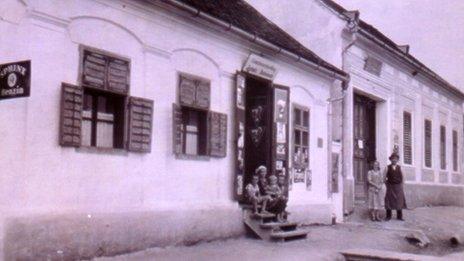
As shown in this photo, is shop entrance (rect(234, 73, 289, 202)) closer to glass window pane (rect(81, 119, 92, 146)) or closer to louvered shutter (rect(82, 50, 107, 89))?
louvered shutter (rect(82, 50, 107, 89))

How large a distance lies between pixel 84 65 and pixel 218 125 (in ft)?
11.1

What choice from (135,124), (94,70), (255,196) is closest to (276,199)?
(255,196)

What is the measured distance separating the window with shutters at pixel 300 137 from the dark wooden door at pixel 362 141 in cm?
389

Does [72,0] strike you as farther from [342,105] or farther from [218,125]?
[342,105]

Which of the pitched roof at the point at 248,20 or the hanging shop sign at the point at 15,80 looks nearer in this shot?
the hanging shop sign at the point at 15,80

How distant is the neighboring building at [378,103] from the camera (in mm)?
16219

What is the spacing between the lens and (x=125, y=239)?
875cm

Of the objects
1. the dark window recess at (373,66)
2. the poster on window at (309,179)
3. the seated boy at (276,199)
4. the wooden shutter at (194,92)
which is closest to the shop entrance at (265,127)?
the seated boy at (276,199)

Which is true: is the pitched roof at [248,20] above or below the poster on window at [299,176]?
above

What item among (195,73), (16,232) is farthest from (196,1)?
(16,232)

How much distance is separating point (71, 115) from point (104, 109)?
0.92 metres

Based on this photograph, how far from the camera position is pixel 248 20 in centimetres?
1348

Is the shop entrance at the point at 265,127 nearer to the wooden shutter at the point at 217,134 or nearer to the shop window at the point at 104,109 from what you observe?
the wooden shutter at the point at 217,134

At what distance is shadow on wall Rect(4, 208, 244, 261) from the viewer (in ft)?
23.7
